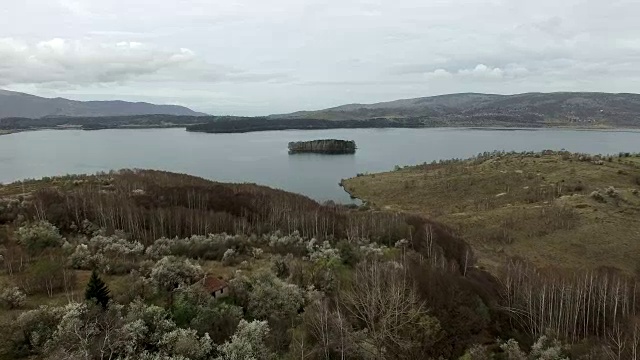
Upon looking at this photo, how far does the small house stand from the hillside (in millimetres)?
27238

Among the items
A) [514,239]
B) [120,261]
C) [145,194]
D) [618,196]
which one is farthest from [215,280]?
[618,196]

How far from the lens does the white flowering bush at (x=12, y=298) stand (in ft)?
71.5

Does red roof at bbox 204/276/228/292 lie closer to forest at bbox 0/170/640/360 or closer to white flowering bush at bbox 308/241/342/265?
forest at bbox 0/170/640/360

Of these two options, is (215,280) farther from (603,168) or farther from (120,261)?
(603,168)

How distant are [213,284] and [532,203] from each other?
177 ft

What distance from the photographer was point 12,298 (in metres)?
21.9

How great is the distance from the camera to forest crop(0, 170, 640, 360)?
18844 mm

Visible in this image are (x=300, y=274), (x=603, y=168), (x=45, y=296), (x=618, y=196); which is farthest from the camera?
(x=603, y=168)

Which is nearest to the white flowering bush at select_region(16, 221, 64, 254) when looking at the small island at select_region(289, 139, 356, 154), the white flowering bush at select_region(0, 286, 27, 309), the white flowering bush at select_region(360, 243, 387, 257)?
the white flowering bush at select_region(0, 286, 27, 309)

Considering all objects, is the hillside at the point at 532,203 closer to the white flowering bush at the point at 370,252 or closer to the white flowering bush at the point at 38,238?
the white flowering bush at the point at 370,252

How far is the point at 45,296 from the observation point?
2369cm

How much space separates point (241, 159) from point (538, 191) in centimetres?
8590

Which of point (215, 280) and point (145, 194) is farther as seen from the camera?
point (145, 194)

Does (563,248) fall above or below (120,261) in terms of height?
below
